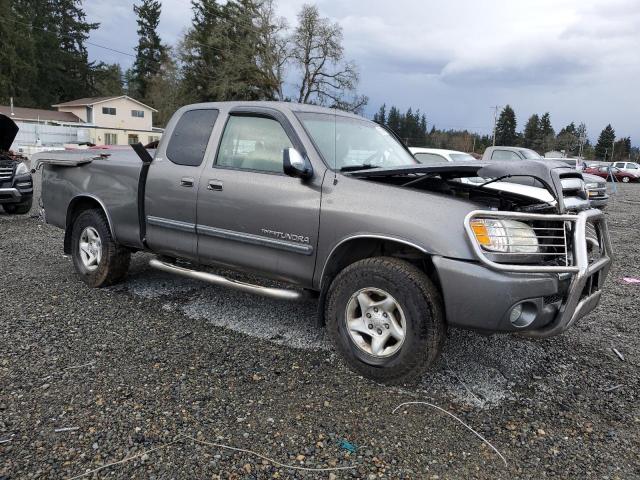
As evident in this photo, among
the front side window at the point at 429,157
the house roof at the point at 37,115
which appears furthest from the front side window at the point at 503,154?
the house roof at the point at 37,115

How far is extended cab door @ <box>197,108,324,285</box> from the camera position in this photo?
3600mm

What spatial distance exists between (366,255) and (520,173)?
117 cm

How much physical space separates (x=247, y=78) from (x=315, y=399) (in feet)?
154

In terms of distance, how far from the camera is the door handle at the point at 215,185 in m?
4.02

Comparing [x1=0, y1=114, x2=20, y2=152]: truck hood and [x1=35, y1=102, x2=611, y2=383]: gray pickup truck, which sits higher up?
[x1=0, y1=114, x2=20, y2=152]: truck hood

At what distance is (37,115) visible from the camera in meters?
53.8

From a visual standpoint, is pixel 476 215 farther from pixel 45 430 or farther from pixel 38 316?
pixel 38 316

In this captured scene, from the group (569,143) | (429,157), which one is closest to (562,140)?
(569,143)

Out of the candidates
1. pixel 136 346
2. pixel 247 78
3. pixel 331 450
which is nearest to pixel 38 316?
pixel 136 346

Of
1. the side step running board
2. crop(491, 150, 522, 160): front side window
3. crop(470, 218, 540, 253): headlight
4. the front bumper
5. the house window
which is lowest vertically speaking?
the side step running board

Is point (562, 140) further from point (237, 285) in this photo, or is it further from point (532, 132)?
point (237, 285)

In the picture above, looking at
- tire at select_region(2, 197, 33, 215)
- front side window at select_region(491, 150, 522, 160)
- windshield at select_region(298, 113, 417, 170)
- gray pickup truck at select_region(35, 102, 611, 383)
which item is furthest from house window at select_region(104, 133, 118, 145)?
windshield at select_region(298, 113, 417, 170)

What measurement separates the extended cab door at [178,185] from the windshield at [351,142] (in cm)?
97

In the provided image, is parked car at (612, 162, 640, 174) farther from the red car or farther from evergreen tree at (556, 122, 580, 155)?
evergreen tree at (556, 122, 580, 155)
